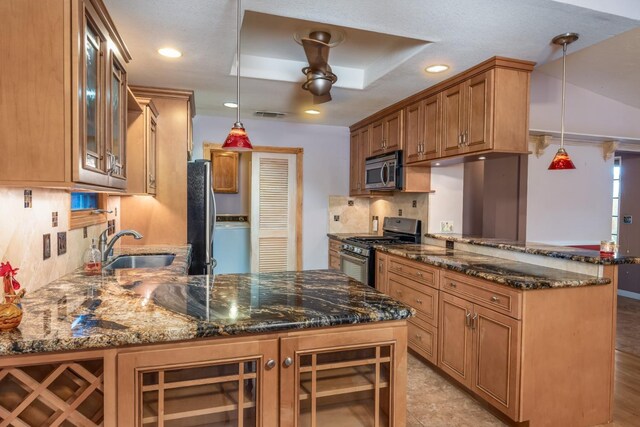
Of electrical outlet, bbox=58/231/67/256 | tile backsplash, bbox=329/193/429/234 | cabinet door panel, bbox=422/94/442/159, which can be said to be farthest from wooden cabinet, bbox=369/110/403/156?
electrical outlet, bbox=58/231/67/256

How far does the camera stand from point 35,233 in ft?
5.61

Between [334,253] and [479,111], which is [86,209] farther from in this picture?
[334,253]

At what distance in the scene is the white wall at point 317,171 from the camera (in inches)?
187

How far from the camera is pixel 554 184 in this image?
452cm

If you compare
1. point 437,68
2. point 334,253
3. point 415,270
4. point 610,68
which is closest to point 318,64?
point 437,68

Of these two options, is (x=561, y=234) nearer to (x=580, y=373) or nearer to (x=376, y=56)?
(x=580, y=373)

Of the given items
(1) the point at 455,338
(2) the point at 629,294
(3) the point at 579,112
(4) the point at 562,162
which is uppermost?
(3) the point at 579,112

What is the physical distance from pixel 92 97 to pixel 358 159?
3.49 m

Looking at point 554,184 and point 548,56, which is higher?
point 548,56

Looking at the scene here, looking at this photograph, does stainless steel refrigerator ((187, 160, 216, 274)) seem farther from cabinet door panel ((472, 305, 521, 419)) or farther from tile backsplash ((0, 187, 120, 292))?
cabinet door panel ((472, 305, 521, 419))

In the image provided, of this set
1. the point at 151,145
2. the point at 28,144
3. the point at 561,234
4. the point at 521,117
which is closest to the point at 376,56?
the point at 521,117

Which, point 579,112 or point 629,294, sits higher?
point 579,112

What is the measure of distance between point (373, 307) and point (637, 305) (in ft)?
17.2

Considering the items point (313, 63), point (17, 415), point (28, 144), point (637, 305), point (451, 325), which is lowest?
point (637, 305)
